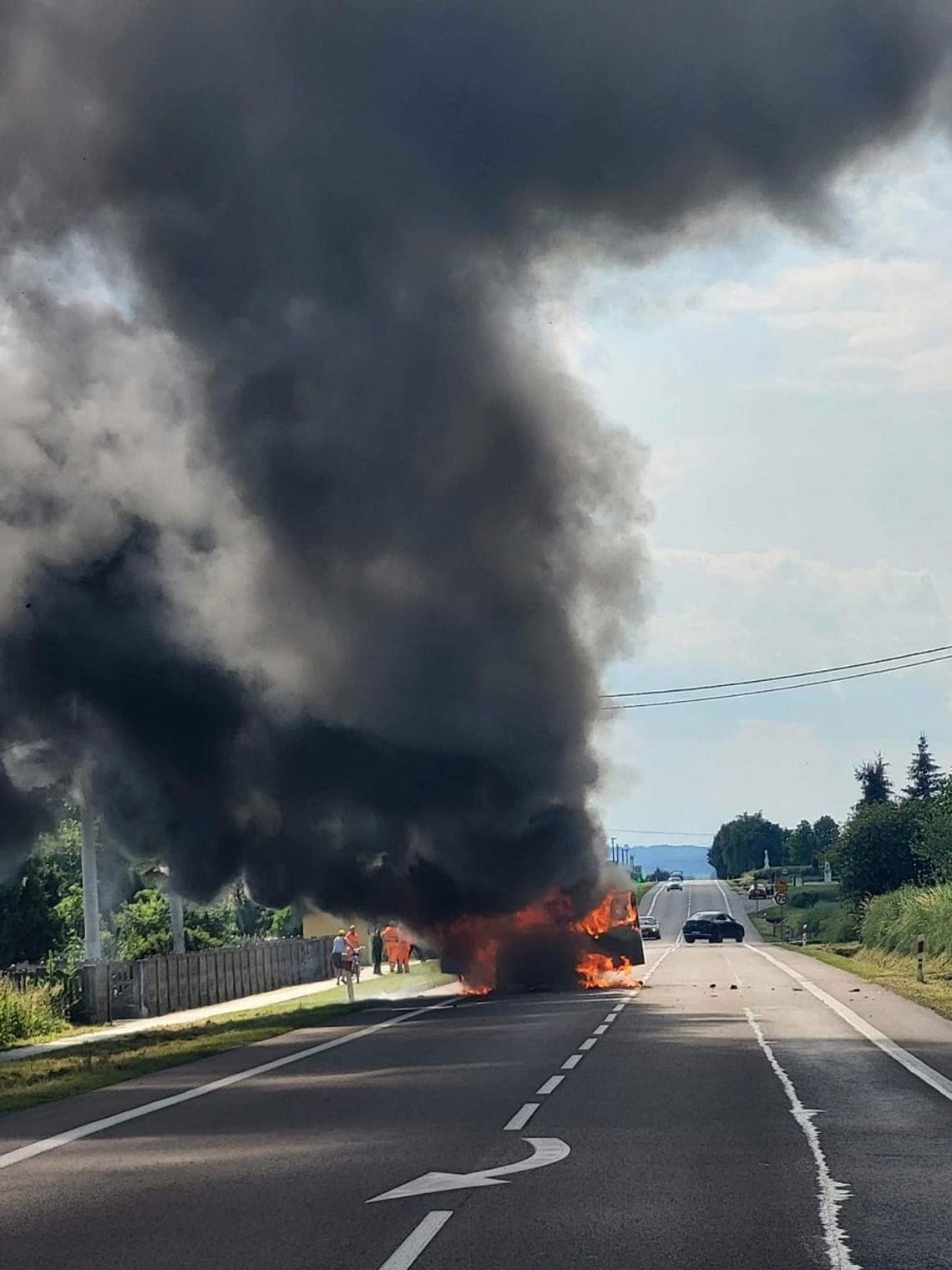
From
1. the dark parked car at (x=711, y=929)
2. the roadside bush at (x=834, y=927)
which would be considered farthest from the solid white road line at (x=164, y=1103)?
the dark parked car at (x=711, y=929)

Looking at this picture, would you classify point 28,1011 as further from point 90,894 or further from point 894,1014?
point 894,1014

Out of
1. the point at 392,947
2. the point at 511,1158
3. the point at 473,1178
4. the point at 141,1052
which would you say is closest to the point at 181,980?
the point at 141,1052

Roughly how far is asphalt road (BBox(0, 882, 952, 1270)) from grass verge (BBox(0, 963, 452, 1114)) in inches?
24.6

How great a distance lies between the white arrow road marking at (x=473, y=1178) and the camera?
10383 millimetres

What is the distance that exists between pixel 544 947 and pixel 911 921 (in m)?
14.6

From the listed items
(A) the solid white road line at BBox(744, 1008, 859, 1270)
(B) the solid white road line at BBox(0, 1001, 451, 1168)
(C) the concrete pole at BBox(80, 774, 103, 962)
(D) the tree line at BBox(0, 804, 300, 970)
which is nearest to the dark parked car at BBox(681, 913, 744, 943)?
(D) the tree line at BBox(0, 804, 300, 970)

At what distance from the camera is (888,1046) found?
21.5 m

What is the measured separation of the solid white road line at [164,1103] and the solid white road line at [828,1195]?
536 centimetres

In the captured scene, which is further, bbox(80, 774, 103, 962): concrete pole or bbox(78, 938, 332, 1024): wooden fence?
bbox(80, 774, 103, 962): concrete pole

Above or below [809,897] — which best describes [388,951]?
below

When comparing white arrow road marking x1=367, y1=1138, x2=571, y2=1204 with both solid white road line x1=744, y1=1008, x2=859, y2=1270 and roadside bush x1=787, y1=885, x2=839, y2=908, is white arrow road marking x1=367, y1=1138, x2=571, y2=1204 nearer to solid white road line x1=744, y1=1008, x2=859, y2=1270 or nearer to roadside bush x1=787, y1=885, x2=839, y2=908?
solid white road line x1=744, y1=1008, x2=859, y2=1270

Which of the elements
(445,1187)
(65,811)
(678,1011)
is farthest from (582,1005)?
(445,1187)

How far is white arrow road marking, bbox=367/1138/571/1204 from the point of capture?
10.4 meters

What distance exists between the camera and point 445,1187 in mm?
10500
